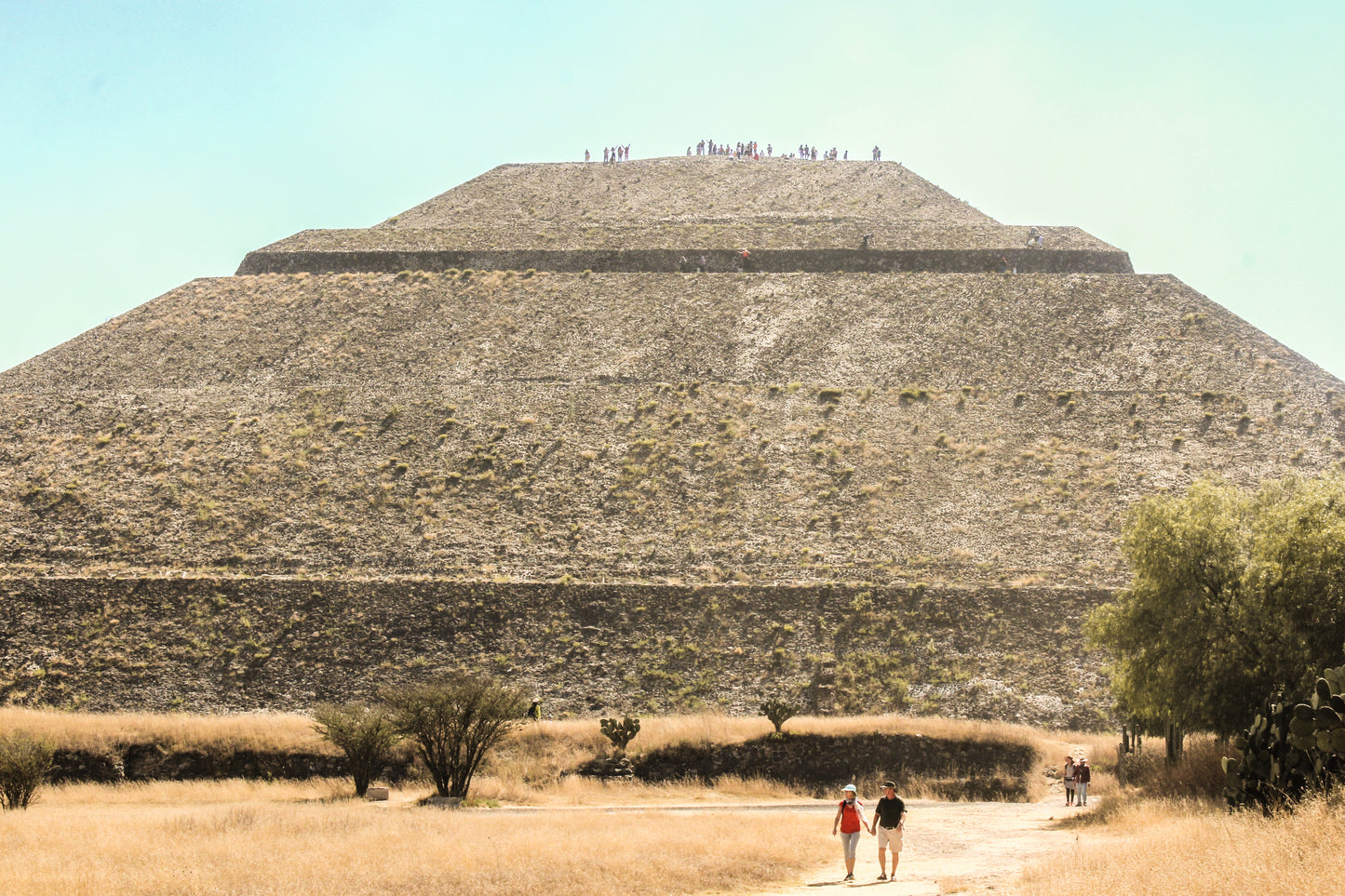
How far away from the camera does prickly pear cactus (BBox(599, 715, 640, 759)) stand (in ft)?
87.9

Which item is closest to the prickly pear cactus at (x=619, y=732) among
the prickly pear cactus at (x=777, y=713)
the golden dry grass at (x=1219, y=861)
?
the prickly pear cactus at (x=777, y=713)

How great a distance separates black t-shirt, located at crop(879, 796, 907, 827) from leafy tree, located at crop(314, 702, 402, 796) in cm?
1283

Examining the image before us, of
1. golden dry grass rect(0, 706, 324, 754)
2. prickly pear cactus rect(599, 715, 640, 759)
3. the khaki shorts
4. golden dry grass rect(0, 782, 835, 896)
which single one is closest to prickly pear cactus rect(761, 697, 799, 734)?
prickly pear cactus rect(599, 715, 640, 759)

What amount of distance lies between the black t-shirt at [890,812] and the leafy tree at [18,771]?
16641 millimetres

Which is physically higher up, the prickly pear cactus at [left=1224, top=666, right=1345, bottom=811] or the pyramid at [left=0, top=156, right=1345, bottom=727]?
the pyramid at [left=0, top=156, right=1345, bottom=727]

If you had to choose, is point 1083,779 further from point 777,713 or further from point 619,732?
point 619,732

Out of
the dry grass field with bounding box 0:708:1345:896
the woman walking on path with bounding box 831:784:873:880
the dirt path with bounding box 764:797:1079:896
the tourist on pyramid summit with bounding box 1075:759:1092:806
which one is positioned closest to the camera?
the dry grass field with bounding box 0:708:1345:896

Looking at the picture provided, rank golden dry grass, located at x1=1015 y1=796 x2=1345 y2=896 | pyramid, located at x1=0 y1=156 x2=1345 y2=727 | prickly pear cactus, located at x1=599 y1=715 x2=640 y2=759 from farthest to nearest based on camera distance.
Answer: pyramid, located at x1=0 y1=156 x2=1345 y2=727 < prickly pear cactus, located at x1=599 y1=715 x2=640 y2=759 < golden dry grass, located at x1=1015 y1=796 x2=1345 y2=896

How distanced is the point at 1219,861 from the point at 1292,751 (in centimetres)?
397

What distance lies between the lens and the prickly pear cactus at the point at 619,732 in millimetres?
26781

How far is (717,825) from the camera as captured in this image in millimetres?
18609

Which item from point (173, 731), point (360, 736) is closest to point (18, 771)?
point (173, 731)

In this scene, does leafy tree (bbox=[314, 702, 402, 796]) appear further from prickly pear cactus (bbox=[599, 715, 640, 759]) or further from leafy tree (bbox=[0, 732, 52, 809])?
leafy tree (bbox=[0, 732, 52, 809])

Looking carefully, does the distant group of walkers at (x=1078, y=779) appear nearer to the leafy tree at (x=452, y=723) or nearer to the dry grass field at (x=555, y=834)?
the dry grass field at (x=555, y=834)
